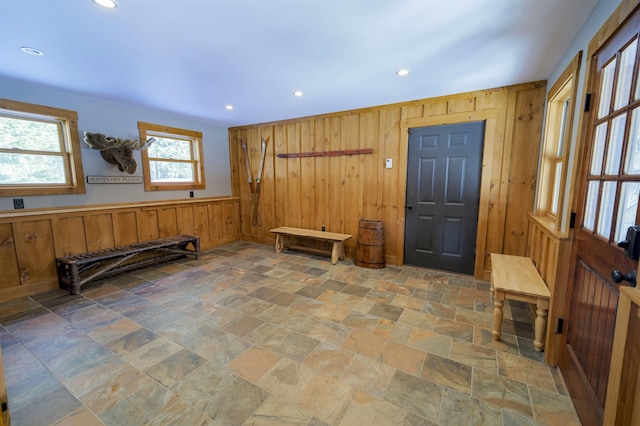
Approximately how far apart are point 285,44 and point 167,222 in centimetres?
358

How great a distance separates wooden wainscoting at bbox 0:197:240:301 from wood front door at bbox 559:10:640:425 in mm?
4983

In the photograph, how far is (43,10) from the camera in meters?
1.70

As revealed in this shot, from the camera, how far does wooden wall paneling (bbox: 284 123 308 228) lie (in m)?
4.70

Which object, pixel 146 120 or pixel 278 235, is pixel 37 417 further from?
pixel 146 120

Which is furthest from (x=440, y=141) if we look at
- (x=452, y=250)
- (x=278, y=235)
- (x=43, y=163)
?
(x=43, y=163)

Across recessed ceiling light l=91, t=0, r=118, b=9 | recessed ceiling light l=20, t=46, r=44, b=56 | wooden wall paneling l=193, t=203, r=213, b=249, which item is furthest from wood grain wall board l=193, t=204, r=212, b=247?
recessed ceiling light l=91, t=0, r=118, b=9

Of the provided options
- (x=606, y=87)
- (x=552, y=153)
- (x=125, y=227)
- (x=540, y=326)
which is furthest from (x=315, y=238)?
(x=606, y=87)

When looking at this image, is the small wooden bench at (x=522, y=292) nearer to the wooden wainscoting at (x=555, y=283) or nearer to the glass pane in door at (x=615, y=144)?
the wooden wainscoting at (x=555, y=283)

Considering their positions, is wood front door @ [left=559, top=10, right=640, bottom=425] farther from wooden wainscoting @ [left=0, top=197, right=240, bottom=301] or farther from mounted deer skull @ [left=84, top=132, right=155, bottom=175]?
wooden wainscoting @ [left=0, top=197, right=240, bottom=301]

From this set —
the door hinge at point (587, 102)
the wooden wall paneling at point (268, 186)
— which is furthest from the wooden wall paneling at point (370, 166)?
the door hinge at point (587, 102)

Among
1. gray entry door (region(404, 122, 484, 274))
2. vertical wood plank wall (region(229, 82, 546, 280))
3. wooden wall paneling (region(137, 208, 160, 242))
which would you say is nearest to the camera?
vertical wood plank wall (region(229, 82, 546, 280))

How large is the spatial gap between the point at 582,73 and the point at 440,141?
1.66 m

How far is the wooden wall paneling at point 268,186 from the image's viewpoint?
5.01m

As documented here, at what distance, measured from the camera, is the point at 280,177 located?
499 centimetres
